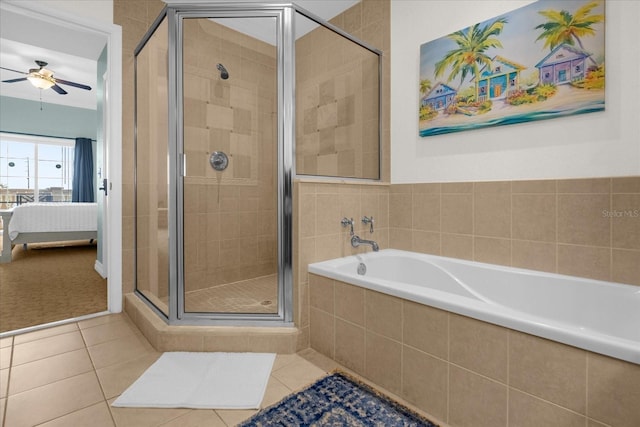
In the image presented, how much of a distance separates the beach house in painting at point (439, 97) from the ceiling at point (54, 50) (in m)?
1.18

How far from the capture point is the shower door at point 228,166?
1.94 m

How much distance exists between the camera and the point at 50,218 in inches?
187

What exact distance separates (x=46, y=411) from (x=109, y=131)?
6.10 ft

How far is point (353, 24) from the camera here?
2834 millimetres

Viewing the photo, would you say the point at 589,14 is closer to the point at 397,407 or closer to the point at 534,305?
the point at 534,305

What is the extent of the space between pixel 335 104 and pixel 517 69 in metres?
1.17

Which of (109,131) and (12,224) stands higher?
(109,131)

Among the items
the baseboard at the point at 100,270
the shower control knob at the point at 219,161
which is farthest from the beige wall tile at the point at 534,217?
the baseboard at the point at 100,270

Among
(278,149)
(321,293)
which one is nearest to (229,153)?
(278,149)

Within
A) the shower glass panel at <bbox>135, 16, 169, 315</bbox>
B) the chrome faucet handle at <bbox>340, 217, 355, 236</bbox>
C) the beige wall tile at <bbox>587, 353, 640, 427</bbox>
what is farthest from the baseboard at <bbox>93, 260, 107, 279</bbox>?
the beige wall tile at <bbox>587, 353, 640, 427</bbox>

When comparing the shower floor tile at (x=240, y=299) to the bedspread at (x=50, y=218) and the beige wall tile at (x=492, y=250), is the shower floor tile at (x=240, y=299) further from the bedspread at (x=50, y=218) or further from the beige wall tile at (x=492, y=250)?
the bedspread at (x=50, y=218)

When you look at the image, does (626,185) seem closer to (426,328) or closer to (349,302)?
(426,328)

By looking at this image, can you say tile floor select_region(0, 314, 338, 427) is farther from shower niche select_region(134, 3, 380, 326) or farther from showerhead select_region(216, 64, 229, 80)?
showerhead select_region(216, 64, 229, 80)

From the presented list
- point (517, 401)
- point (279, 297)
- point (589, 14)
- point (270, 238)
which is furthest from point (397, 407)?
point (589, 14)
